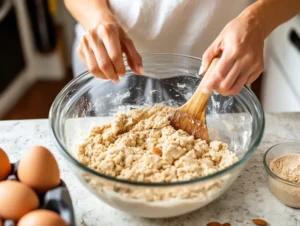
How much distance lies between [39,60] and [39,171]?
187 centimetres

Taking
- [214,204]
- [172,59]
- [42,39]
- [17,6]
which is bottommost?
[42,39]

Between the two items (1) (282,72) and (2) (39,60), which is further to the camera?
(2) (39,60)

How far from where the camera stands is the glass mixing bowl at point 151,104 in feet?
2.40

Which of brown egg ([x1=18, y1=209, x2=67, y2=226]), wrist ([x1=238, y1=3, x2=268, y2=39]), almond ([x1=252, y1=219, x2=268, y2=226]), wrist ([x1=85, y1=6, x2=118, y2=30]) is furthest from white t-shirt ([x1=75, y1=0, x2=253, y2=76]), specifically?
brown egg ([x1=18, y1=209, x2=67, y2=226])

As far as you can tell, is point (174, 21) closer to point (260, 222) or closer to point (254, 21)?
point (254, 21)

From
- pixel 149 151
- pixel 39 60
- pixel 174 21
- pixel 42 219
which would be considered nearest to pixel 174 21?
pixel 174 21

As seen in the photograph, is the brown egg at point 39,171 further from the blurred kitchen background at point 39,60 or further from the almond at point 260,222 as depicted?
the blurred kitchen background at point 39,60

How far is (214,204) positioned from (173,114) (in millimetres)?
216

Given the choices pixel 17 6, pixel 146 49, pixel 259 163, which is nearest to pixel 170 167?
pixel 259 163

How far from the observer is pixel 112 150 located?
2.82ft

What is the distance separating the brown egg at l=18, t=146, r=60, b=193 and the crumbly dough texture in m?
0.11

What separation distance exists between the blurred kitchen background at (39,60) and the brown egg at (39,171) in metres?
1.26

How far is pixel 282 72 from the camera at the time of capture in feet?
5.88

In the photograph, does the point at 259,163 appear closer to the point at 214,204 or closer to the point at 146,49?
the point at 214,204
